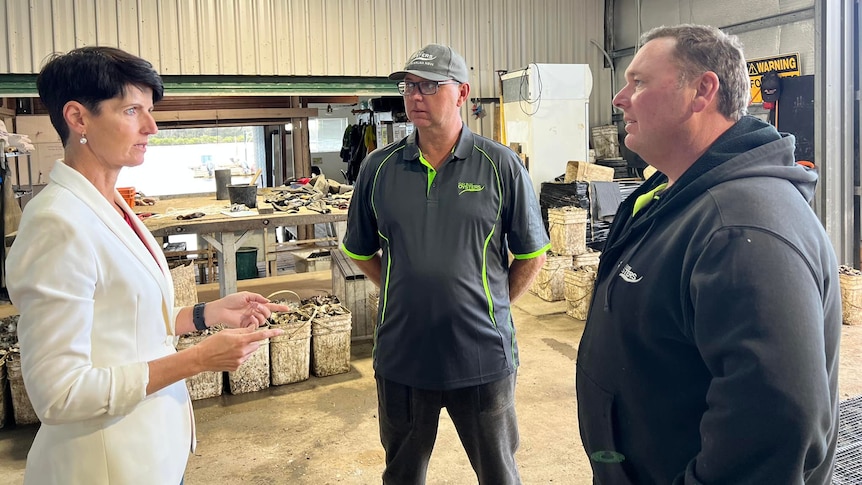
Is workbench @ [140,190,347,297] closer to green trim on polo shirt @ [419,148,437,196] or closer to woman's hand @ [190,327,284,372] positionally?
green trim on polo shirt @ [419,148,437,196]

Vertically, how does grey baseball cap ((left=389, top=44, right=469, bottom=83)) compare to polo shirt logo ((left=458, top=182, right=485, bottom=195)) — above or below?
above

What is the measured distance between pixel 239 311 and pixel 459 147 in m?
0.95

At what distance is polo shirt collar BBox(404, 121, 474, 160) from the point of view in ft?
7.54

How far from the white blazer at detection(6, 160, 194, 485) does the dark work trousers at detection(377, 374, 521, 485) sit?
0.81 metres

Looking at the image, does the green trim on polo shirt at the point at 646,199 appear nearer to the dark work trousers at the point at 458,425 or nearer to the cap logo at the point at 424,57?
the dark work trousers at the point at 458,425

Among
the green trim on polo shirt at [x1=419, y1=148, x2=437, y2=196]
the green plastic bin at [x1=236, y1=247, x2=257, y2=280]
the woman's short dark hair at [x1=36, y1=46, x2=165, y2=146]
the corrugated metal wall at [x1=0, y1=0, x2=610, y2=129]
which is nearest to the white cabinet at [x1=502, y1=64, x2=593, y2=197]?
the corrugated metal wall at [x1=0, y1=0, x2=610, y2=129]

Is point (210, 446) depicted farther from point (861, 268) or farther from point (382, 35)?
point (861, 268)

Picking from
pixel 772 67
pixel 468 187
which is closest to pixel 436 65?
pixel 468 187

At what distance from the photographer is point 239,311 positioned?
1.84m

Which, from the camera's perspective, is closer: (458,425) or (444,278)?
(444,278)

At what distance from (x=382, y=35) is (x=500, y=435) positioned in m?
5.82

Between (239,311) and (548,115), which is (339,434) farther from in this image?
(548,115)

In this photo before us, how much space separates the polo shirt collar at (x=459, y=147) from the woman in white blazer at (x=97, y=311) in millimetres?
922

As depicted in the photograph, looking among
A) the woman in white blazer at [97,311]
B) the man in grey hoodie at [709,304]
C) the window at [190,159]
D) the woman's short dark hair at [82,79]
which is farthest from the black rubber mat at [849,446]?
the window at [190,159]
